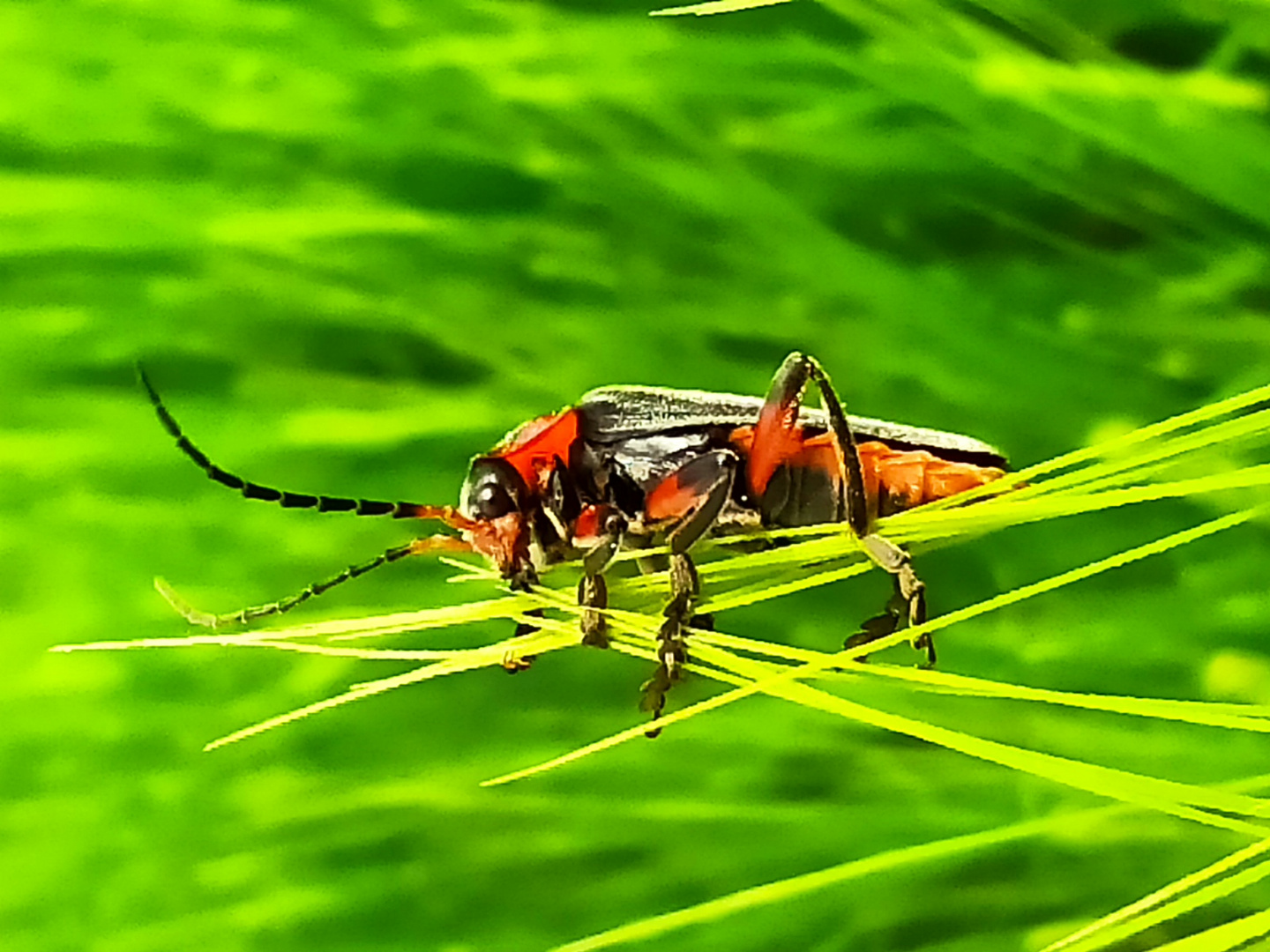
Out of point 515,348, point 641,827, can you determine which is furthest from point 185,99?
point 641,827

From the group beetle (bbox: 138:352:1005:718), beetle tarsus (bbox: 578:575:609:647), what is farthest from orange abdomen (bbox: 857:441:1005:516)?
beetle tarsus (bbox: 578:575:609:647)

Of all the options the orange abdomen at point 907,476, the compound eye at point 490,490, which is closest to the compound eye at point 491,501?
the compound eye at point 490,490

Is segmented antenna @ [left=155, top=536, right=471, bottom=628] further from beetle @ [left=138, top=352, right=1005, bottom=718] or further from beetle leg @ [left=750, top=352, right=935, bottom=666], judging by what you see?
beetle leg @ [left=750, top=352, right=935, bottom=666]

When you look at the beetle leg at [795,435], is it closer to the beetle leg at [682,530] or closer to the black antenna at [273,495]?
the beetle leg at [682,530]

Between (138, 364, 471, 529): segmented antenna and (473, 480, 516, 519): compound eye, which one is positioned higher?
(138, 364, 471, 529): segmented antenna

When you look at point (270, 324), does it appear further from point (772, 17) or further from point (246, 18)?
point (772, 17)

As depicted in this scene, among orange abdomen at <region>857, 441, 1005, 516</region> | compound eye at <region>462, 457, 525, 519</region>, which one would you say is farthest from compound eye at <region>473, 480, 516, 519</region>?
orange abdomen at <region>857, 441, 1005, 516</region>

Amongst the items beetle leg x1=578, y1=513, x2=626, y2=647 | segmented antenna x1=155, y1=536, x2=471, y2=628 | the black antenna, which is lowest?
segmented antenna x1=155, y1=536, x2=471, y2=628
